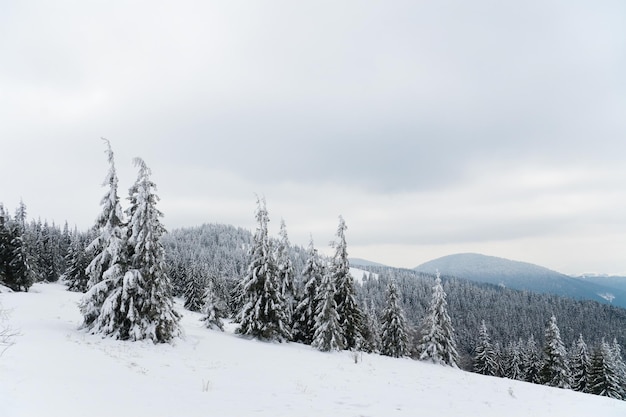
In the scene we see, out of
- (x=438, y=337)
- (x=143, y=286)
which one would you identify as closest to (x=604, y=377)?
(x=438, y=337)

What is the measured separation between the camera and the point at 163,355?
1627 cm

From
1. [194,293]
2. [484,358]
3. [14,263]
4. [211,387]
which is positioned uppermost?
[14,263]

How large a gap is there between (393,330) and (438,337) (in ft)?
16.5

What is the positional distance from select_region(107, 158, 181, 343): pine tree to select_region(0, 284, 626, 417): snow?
100 centimetres

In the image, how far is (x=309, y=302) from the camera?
3181 centimetres

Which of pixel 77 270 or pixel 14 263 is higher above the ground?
pixel 14 263

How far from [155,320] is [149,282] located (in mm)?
2167

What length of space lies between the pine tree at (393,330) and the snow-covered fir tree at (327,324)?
12.4m

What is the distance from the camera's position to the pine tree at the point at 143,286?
19.2 metres

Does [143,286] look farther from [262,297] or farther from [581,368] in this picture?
[581,368]

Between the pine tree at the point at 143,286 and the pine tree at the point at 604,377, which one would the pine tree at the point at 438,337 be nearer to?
the pine tree at the point at 604,377

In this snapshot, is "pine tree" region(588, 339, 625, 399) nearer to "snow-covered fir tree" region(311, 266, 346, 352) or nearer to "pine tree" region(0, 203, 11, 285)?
"snow-covered fir tree" region(311, 266, 346, 352)

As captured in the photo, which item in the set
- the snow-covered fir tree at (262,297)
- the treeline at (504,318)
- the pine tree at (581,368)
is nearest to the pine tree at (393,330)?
the snow-covered fir tree at (262,297)

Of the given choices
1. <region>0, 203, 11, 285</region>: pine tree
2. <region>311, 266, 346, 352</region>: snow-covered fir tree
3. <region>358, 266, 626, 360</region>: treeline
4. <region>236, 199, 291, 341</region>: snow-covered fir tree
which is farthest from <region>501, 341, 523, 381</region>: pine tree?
<region>358, 266, 626, 360</region>: treeline
